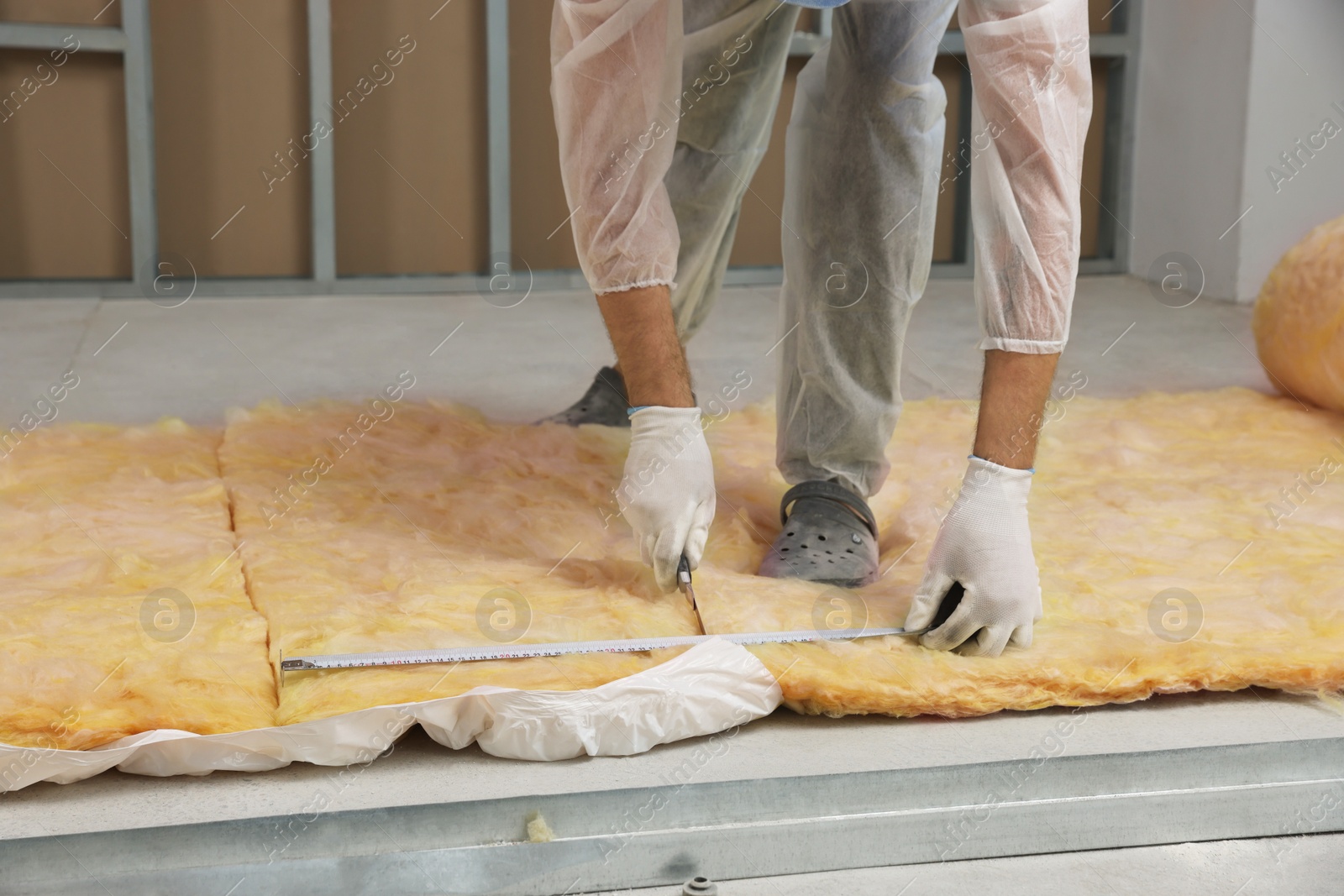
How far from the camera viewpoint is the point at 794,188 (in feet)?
5.80

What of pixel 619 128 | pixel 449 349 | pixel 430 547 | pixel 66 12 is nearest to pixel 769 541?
pixel 430 547

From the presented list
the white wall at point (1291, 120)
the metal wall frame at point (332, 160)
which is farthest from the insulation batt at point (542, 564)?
the metal wall frame at point (332, 160)

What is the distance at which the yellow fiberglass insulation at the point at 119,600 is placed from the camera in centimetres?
115

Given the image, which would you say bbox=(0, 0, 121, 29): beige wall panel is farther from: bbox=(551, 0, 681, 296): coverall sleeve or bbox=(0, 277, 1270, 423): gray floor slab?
bbox=(551, 0, 681, 296): coverall sleeve

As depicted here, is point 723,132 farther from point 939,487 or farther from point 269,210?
point 269,210

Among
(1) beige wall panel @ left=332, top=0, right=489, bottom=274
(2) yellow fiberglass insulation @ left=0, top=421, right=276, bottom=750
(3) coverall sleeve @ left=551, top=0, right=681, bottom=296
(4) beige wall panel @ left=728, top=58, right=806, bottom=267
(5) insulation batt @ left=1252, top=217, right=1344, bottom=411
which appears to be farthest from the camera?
(4) beige wall panel @ left=728, top=58, right=806, bottom=267

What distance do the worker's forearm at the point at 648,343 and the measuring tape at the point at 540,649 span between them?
11.0 inches

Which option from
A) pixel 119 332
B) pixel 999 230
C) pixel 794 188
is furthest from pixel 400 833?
pixel 119 332

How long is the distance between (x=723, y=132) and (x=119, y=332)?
1.94 meters

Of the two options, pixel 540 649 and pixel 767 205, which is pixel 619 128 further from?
pixel 767 205

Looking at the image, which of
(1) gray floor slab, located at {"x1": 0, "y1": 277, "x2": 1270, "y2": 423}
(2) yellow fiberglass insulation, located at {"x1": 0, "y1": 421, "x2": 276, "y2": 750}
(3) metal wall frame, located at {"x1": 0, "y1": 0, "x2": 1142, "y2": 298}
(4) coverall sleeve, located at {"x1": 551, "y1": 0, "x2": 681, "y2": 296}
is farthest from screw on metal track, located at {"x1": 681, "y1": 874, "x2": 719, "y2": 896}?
(3) metal wall frame, located at {"x1": 0, "y1": 0, "x2": 1142, "y2": 298}

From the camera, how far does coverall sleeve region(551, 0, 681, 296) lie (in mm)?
1400

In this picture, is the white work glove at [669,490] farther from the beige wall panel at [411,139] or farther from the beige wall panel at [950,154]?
the beige wall panel at [950,154]

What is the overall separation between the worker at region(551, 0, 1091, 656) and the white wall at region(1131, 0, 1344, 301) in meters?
2.30
